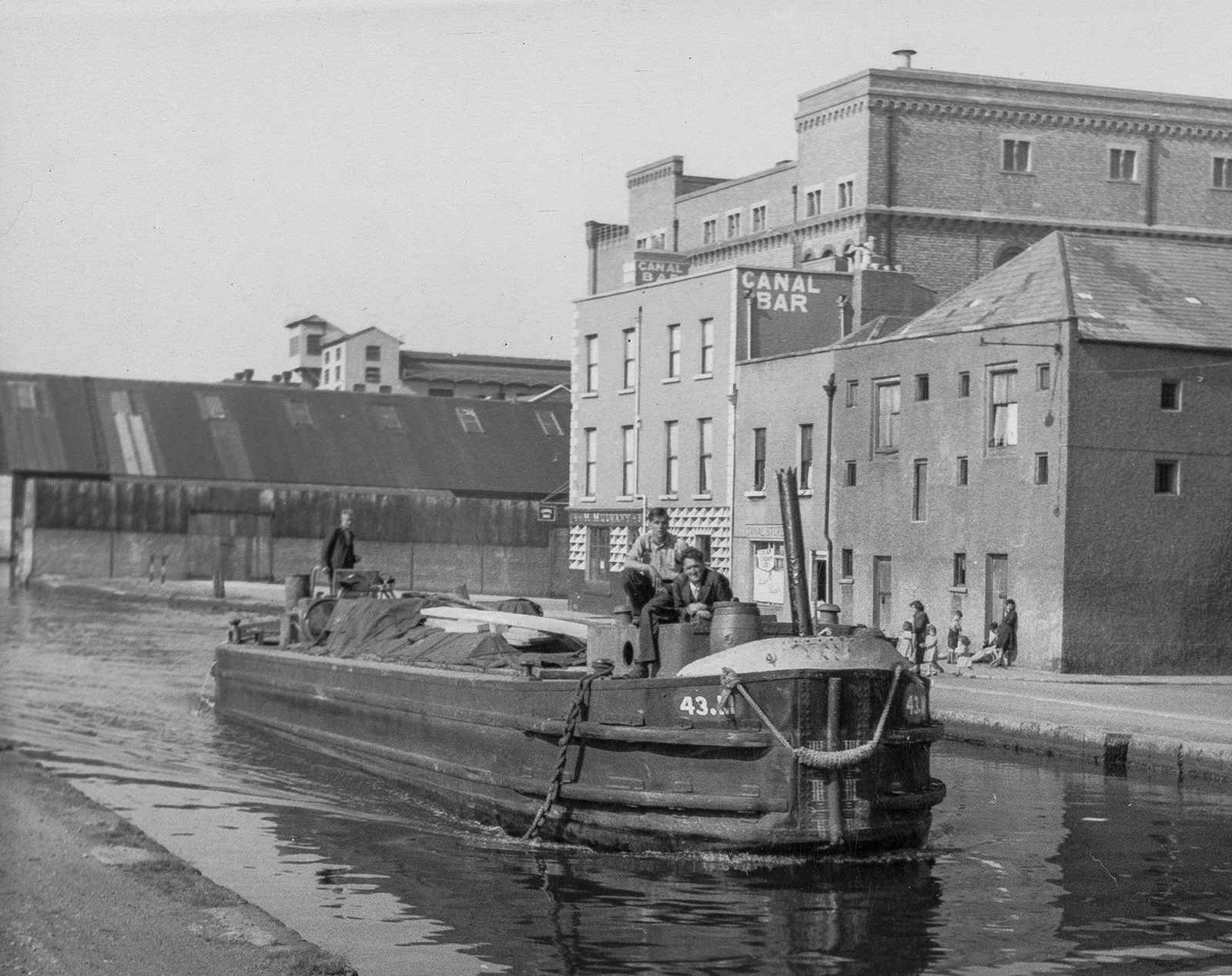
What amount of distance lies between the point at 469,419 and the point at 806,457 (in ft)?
116

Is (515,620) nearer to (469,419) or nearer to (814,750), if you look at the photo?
(814,750)

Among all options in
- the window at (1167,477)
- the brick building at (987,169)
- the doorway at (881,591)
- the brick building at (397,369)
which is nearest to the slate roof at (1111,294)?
the window at (1167,477)

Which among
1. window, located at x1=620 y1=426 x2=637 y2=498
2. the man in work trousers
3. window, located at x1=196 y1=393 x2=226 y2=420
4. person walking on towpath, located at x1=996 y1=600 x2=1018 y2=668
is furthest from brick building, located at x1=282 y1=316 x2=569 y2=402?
the man in work trousers

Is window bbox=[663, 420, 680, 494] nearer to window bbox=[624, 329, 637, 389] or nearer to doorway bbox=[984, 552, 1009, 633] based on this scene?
window bbox=[624, 329, 637, 389]

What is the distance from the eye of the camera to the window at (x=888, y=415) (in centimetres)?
3666

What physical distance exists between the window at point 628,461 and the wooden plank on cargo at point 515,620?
89.9 ft

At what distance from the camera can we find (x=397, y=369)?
99812 millimetres

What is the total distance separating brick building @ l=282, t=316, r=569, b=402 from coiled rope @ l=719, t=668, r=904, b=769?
83.3 metres

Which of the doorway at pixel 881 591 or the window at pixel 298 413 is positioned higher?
the window at pixel 298 413

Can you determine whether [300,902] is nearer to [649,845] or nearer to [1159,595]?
[649,845]

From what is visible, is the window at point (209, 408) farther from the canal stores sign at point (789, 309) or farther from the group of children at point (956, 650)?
the group of children at point (956, 650)

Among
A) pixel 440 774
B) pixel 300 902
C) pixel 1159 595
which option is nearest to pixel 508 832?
pixel 440 774

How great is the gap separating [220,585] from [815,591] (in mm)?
23263

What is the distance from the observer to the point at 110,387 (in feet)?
189
